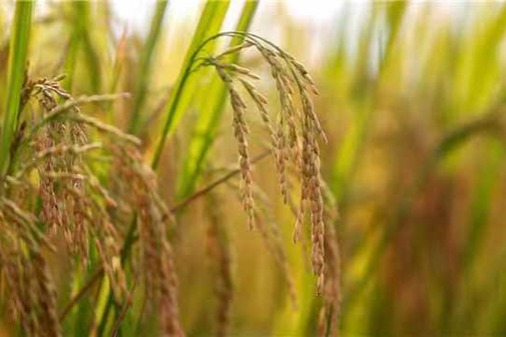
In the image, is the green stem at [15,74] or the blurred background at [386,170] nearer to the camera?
the green stem at [15,74]

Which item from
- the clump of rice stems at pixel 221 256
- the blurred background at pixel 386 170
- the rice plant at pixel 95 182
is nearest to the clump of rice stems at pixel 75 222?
the rice plant at pixel 95 182

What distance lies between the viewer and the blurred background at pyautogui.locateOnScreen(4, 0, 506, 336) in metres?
2.17

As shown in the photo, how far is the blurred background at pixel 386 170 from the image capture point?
7.13 ft

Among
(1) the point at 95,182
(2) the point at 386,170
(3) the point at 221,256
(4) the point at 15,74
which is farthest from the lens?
(2) the point at 386,170

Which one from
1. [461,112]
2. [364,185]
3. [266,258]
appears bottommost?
[266,258]

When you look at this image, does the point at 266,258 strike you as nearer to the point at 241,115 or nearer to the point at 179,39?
the point at 179,39

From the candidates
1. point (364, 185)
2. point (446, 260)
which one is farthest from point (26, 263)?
point (364, 185)

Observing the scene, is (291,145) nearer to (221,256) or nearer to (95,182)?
(95,182)

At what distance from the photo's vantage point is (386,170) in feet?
10.2

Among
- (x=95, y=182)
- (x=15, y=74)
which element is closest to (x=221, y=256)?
(x=15, y=74)

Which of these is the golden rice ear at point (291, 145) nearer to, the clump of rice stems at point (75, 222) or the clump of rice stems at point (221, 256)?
the clump of rice stems at point (75, 222)

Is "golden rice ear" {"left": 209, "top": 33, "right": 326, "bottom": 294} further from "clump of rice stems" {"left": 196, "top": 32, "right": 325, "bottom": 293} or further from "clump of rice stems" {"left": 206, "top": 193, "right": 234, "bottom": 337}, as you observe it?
"clump of rice stems" {"left": 206, "top": 193, "right": 234, "bottom": 337}

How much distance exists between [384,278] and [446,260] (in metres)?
0.16

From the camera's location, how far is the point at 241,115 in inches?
40.4
